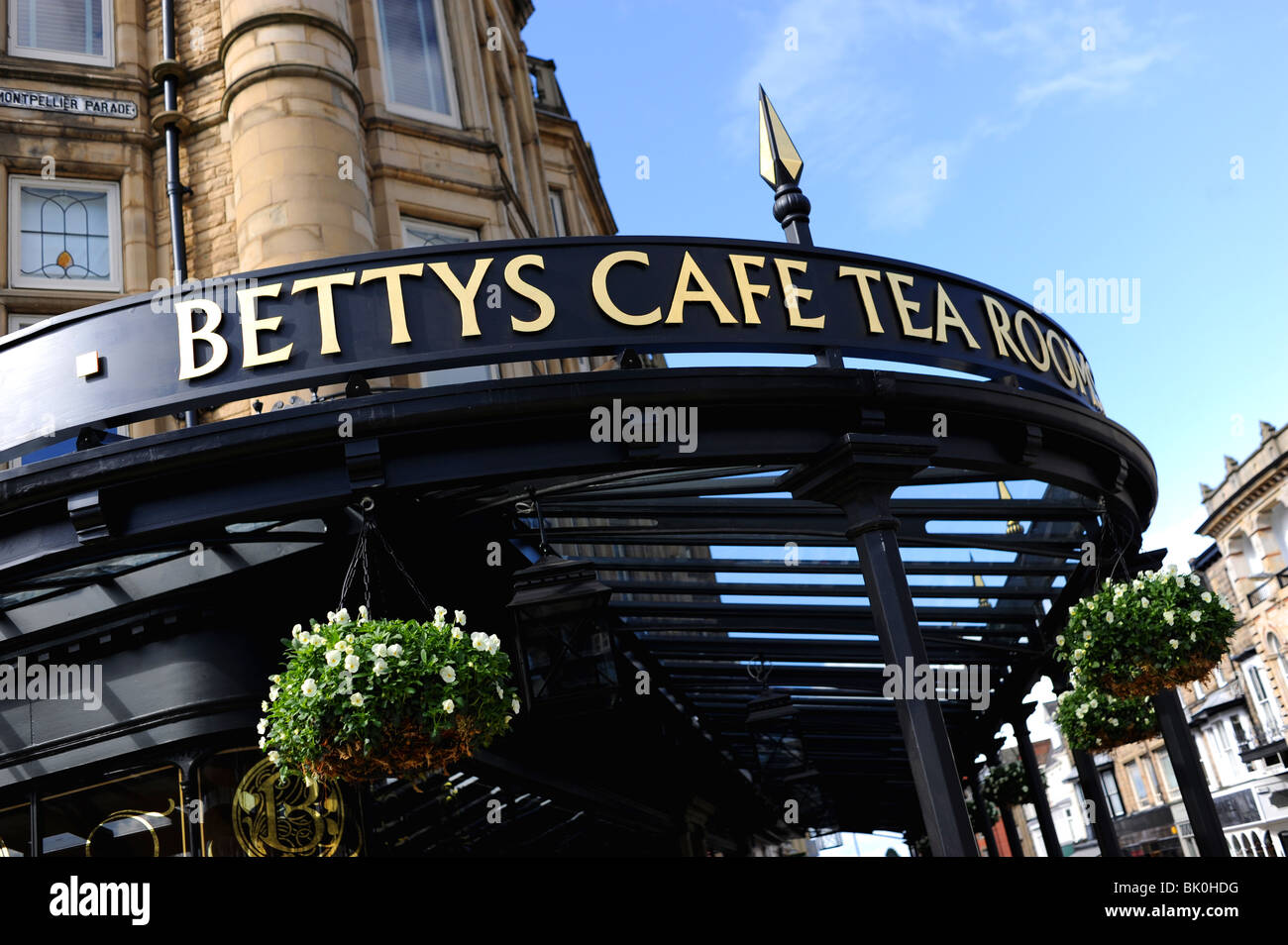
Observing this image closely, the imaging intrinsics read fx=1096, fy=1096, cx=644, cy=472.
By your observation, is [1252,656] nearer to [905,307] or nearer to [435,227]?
[435,227]

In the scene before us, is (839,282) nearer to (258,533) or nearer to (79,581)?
(258,533)

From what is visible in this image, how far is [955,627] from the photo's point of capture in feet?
50.9

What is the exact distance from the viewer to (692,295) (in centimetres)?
759

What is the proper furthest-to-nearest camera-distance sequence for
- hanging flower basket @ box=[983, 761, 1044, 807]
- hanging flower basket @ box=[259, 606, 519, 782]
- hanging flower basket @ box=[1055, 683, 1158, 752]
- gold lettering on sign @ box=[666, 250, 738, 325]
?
1. hanging flower basket @ box=[983, 761, 1044, 807]
2. hanging flower basket @ box=[1055, 683, 1158, 752]
3. gold lettering on sign @ box=[666, 250, 738, 325]
4. hanging flower basket @ box=[259, 606, 519, 782]

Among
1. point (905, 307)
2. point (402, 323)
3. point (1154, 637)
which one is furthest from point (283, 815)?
point (1154, 637)

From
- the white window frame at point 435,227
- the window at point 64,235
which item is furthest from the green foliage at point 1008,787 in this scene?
the window at point 64,235

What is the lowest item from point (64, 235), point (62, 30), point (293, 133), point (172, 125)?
point (64, 235)

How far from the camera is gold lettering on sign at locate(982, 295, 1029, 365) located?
28.9ft

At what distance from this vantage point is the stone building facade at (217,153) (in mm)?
12070

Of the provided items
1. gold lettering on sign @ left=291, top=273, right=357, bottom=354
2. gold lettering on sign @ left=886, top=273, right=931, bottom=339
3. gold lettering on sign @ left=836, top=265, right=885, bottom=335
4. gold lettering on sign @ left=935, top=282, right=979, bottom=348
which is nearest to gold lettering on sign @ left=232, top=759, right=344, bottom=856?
gold lettering on sign @ left=291, top=273, right=357, bottom=354

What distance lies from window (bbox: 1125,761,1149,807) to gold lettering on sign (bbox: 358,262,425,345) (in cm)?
6777

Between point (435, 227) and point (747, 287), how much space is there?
7397 millimetres

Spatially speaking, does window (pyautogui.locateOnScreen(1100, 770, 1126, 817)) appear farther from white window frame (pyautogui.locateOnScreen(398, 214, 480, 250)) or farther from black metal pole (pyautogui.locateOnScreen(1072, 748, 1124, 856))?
white window frame (pyautogui.locateOnScreen(398, 214, 480, 250))

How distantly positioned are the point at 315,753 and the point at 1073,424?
20.4 ft
